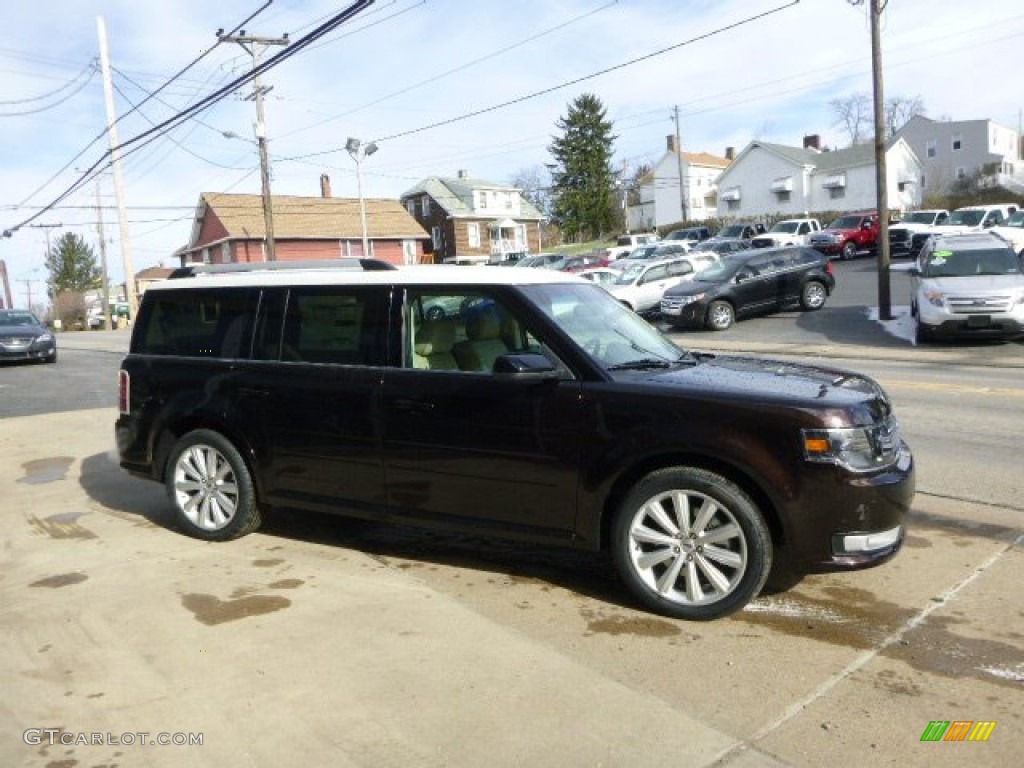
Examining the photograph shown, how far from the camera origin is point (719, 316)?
67.9 feet

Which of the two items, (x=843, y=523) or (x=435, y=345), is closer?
(x=843, y=523)

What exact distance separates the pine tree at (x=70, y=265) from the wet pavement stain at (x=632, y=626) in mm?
108486

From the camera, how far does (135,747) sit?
3115 millimetres

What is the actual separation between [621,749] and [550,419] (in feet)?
5.61

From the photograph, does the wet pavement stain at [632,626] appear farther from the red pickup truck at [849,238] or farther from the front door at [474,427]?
the red pickup truck at [849,238]

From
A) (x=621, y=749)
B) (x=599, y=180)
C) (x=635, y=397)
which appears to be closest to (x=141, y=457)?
(x=635, y=397)

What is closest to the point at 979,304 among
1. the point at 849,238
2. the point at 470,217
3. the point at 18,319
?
the point at 849,238

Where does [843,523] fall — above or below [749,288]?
below

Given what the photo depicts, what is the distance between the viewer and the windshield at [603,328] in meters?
4.50

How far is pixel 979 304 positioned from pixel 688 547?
43.6 feet

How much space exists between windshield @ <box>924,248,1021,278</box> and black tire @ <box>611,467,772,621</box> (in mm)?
14139

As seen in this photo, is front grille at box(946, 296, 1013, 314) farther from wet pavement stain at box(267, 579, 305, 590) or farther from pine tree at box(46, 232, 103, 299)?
pine tree at box(46, 232, 103, 299)

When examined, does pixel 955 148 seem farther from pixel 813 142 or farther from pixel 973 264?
pixel 973 264

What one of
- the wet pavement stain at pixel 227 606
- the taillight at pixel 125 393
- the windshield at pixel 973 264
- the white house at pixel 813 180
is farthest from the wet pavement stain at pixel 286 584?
the white house at pixel 813 180
